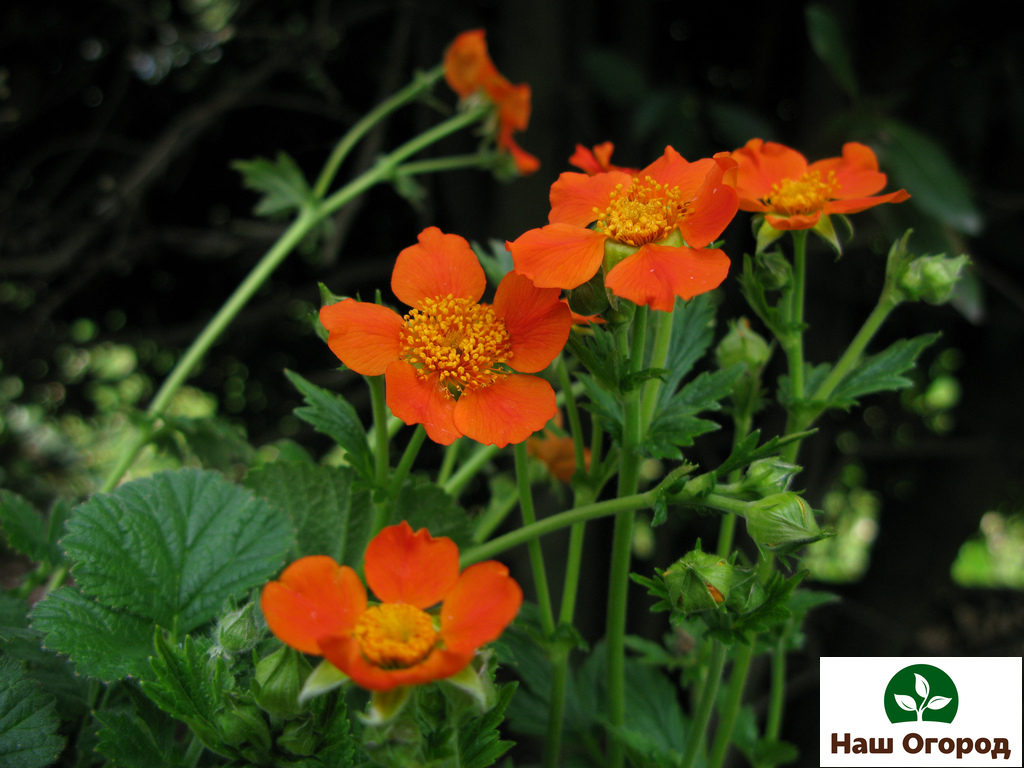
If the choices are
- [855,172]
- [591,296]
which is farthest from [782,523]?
[855,172]

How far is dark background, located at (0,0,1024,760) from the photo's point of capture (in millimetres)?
1237

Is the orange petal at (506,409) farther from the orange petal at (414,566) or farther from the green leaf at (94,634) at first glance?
the green leaf at (94,634)

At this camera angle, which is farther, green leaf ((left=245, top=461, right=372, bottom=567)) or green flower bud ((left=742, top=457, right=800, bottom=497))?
green leaf ((left=245, top=461, right=372, bottom=567))

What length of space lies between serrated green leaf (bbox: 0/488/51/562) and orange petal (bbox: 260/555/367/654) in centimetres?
29

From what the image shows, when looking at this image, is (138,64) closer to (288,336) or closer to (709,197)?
(288,336)

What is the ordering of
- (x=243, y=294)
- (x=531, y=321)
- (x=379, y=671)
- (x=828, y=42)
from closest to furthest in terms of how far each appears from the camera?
(x=379, y=671) → (x=531, y=321) → (x=243, y=294) → (x=828, y=42)

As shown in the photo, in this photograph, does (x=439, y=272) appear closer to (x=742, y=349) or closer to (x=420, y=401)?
(x=420, y=401)

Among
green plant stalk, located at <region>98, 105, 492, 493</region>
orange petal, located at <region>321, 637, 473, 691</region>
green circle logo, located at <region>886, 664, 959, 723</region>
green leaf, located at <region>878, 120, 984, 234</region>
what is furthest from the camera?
green leaf, located at <region>878, 120, 984, 234</region>

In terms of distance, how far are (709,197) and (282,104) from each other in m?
1.06

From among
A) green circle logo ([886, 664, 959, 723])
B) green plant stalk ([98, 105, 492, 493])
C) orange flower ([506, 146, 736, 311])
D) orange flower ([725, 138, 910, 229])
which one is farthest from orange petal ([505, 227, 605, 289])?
green plant stalk ([98, 105, 492, 493])

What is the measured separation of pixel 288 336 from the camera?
1492mm

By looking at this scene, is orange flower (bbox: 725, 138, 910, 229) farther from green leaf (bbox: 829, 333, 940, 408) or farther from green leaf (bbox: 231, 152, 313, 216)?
green leaf (bbox: 231, 152, 313, 216)

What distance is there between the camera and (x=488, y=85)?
2.86 ft

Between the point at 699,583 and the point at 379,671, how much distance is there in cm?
16
